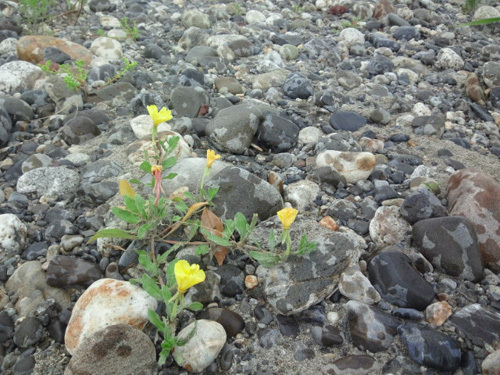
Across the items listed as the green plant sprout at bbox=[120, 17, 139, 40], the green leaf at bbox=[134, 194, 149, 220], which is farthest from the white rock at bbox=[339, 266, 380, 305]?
the green plant sprout at bbox=[120, 17, 139, 40]

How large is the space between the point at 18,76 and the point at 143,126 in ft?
5.42

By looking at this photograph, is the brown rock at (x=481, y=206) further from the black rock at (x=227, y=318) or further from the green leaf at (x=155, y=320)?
the green leaf at (x=155, y=320)

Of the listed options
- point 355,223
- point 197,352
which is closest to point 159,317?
point 197,352

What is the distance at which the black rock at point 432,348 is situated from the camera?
202 centimetres

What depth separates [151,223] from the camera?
2434 millimetres

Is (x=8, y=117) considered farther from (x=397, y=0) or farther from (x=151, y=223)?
(x=397, y=0)

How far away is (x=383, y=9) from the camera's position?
21.2 ft

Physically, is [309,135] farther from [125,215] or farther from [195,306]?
[195,306]

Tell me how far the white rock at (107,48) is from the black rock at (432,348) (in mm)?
4242

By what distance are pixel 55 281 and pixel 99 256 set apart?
0.94 ft

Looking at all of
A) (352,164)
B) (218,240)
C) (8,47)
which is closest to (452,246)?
(352,164)

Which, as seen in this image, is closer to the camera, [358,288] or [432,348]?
[432,348]

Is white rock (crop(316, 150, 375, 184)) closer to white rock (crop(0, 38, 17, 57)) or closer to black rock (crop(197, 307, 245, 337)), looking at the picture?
black rock (crop(197, 307, 245, 337))

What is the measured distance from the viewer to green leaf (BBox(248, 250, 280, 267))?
2.34 m
